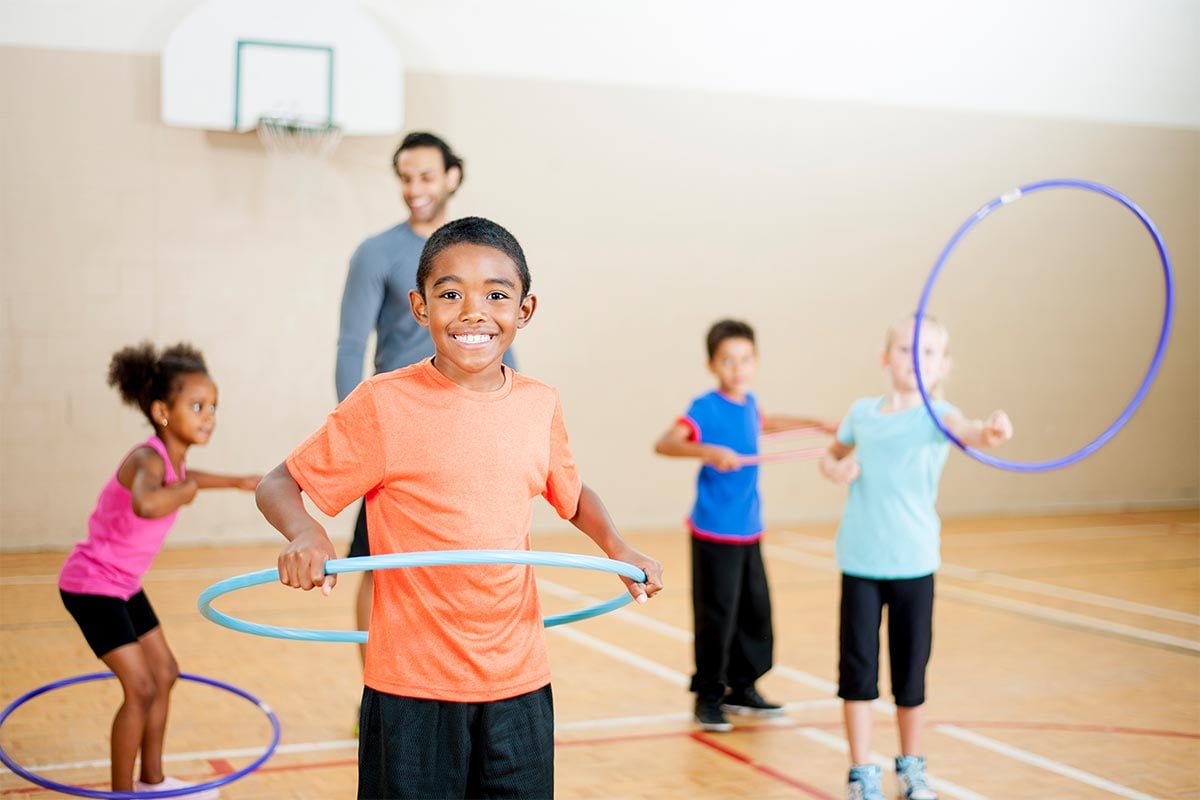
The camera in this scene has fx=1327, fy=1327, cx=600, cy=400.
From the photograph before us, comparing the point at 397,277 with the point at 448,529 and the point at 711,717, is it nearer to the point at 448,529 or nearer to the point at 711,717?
the point at 711,717

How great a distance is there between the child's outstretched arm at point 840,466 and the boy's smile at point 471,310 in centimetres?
167

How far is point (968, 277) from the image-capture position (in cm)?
1097

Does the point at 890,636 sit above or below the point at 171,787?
above

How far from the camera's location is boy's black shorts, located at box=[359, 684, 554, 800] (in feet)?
7.27

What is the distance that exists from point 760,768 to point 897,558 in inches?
34.1

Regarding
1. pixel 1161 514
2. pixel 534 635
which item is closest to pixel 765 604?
pixel 534 635

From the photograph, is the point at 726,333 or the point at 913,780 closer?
the point at 913,780

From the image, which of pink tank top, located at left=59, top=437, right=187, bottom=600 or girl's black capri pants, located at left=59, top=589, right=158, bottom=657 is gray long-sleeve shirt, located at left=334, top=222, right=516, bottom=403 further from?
girl's black capri pants, located at left=59, top=589, right=158, bottom=657

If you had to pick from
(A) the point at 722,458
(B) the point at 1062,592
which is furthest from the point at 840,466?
(B) the point at 1062,592

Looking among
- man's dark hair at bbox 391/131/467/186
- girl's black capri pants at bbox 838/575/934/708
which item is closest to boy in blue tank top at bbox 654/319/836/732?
Answer: girl's black capri pants at bbox 838/575/934/708

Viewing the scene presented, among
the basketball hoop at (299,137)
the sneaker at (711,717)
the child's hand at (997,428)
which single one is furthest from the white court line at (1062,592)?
the basketball hoop at (299,137)

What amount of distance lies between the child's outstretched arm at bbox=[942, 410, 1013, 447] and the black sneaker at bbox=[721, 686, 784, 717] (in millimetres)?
1495

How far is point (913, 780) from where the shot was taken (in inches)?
148

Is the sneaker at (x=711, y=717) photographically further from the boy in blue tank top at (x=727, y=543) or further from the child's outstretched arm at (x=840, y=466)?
the child's outstretched arm at (x=840, y=466)
